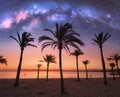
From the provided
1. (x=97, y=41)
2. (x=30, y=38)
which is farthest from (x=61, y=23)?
(x=97, y=41)

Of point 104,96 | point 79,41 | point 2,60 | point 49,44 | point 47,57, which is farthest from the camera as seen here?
point 47,57

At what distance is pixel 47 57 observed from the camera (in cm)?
5666

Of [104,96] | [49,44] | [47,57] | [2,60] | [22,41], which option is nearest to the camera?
[104,96]

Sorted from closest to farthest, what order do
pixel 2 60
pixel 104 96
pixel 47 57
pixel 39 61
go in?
pixel 104 96
pixel 2 60
pixel 47 57
pixel 39 61

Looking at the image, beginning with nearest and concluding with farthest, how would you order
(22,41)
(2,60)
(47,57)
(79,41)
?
(79,41) → (22,41) → (2,60) → (47,57)

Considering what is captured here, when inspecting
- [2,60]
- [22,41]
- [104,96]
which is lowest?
[104,96]

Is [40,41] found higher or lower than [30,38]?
lower

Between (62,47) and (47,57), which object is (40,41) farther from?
(47,57)

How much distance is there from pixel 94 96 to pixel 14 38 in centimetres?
1986

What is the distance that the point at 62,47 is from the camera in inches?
1009

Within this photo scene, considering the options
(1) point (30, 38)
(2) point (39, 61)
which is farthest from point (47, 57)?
(1) point (30, 38)

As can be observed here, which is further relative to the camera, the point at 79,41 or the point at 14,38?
the point at 14,38

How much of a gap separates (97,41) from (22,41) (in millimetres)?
18227

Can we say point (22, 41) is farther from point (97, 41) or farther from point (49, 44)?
point (97, 41)
